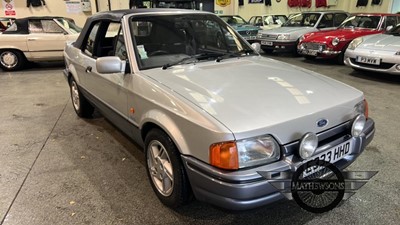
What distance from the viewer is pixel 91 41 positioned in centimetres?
333

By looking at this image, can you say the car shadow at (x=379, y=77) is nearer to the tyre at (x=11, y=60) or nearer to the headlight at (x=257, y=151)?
the headlight at (x=257, y=151)

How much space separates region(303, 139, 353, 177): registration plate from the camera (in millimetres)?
1774

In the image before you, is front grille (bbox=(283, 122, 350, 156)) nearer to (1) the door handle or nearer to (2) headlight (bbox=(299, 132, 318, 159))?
(2) headlight (bbox=(299, 132, 318, 159))

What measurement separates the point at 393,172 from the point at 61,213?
2.60 metres

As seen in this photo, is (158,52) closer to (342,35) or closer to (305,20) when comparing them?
(342,35)

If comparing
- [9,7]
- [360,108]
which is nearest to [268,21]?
[9,7]

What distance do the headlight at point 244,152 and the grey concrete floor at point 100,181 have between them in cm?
35

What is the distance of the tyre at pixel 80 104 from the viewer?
3864 mm

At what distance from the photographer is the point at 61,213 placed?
7.02ft

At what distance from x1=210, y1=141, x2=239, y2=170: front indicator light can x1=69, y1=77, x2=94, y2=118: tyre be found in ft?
8.74

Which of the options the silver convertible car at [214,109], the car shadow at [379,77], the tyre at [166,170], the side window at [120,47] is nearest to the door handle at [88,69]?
the silver convertible car at [214,109]

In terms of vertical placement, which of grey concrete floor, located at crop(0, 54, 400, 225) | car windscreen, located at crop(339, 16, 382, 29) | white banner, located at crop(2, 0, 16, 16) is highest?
white banner, located at crop(2, 0, 16, 16)

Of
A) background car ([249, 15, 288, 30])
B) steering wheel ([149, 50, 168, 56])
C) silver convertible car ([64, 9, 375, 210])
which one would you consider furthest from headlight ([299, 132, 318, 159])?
background car ([249, 15, 288, 30])

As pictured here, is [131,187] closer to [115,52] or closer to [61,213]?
[61,213]
